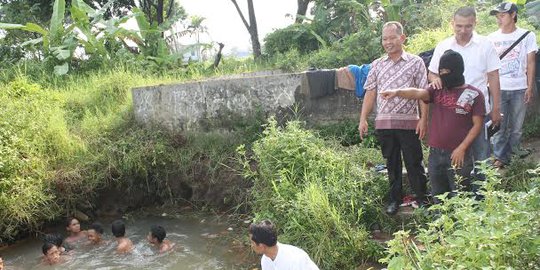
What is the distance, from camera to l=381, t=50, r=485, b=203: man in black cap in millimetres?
3686

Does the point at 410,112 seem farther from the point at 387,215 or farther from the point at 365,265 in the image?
the point at 365,265

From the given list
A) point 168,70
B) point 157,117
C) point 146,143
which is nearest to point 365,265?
point 146,143

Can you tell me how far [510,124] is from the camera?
5020 millimetres

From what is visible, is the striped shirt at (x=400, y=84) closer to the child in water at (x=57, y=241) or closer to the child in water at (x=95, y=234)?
the child in water at (x=95, y=234)

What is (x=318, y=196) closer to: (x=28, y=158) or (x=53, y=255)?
(x=53, y=255)

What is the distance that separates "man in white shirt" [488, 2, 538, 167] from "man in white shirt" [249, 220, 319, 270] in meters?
2.95

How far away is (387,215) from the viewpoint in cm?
480

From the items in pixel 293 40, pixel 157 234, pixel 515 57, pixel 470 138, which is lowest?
pixel 157 234

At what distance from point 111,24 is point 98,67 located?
3.76ft

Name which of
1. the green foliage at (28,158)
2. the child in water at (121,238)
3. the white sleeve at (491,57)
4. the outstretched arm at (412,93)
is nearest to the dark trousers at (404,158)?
the outstretched arm at (412,93)

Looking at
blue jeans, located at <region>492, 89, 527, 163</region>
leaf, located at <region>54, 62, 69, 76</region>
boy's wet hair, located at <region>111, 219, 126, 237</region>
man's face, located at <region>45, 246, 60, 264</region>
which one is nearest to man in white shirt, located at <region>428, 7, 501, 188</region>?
blue jeans, located at <region>492, 89, 527, 163</region>

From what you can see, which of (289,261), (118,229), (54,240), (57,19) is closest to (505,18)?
(289,261)

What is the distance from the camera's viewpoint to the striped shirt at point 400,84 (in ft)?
14.3

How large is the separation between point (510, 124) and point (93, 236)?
5.61 meters
